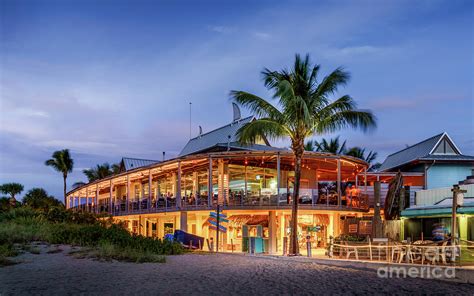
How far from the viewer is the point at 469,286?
14508 millimetres

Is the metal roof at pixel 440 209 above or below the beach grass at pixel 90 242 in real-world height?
above

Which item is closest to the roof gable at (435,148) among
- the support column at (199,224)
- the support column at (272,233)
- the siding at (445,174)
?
the siding at (445,174)

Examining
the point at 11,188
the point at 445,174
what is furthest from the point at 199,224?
the point at 11,188

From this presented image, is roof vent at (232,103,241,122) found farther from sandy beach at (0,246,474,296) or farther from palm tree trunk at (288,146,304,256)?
sandy beach at (0,246,474,296)

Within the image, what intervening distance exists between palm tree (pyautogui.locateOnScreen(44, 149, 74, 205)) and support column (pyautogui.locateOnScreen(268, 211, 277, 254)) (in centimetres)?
4479

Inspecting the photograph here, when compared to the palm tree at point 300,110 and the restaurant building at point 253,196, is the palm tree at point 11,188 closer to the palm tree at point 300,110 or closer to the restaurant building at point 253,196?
the restaurant building at point 253,196

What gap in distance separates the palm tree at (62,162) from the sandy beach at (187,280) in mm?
50821

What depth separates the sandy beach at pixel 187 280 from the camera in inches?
473

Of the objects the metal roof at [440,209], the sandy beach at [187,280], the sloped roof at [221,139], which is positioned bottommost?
→ the sandy beach at [187,280]

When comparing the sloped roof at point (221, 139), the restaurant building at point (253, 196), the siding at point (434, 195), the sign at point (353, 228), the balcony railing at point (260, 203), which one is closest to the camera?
the siding at point (434, 195)

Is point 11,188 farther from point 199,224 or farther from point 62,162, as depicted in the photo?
point 199,224

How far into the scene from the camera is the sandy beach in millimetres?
12023

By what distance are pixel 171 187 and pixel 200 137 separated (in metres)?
4.61

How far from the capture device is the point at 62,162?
66.1 metres
